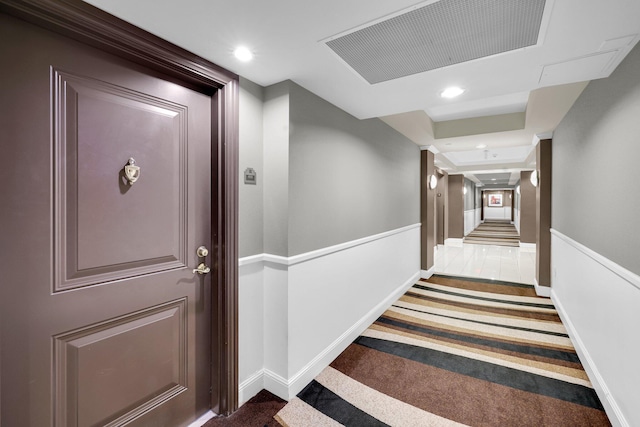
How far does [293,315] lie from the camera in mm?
1954

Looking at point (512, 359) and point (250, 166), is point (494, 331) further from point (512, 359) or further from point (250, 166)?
point (250, 166)

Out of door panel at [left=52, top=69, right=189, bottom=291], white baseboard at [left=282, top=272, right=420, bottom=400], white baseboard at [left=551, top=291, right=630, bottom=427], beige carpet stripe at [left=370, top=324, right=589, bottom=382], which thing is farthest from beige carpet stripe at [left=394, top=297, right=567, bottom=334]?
door panel at [left=52, top=69, right=189, bottom=291]

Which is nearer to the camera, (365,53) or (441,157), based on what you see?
(365,53)

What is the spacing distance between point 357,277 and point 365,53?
76.5 inches

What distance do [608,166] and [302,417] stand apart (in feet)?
8.20

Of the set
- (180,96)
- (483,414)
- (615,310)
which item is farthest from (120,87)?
(615,310)

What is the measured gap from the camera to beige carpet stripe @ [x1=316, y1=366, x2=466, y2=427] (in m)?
1.72

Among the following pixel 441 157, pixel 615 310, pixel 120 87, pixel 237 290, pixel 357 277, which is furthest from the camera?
pixel 441 157

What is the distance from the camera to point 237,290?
1.78 metres

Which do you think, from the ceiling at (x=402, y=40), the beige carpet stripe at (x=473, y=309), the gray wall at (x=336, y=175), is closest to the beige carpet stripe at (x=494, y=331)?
the beige carpet stripe at (x=473, y=309)

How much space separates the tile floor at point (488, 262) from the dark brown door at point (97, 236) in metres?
4.87

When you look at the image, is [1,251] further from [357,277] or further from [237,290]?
[357,277]

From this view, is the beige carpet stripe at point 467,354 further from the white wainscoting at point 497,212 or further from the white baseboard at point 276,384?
the white wainscoting at point 497,212

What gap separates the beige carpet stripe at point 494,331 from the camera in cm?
274
